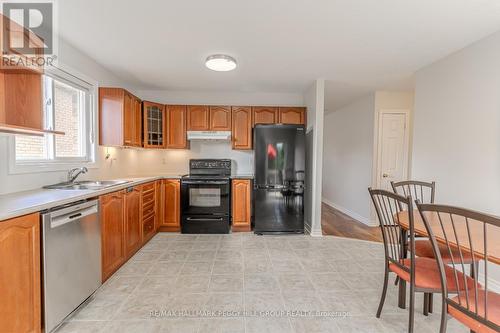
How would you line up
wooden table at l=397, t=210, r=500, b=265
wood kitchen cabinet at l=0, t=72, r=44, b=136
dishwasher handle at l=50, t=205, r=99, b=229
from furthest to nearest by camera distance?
1. wood kitchen cabinet at l=0, t=72, r=44, b=136
2. dishwasher handle at l=50, t=205, r=99, b=229
3. wooden table at l=397, t=210, r=500, b=265

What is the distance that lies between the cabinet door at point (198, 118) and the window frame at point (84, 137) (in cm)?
144

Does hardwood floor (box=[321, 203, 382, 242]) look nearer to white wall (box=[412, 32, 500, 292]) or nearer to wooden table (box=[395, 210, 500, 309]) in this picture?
white wall (box=[412, 32, 500, 292])

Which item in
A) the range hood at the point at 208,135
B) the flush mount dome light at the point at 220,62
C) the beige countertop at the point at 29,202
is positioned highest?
the flush mount dome light at the point at 220,62

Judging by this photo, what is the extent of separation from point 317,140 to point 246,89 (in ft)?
5.19

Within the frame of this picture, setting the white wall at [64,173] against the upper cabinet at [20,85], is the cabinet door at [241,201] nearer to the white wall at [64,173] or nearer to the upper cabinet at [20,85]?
the white wall at [64,173]

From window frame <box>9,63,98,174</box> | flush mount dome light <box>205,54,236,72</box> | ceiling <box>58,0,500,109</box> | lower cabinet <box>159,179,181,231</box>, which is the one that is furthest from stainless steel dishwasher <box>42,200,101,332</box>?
flush mount dome light <box>205,54,236,72</box>

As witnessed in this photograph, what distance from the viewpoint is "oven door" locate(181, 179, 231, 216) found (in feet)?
12.4

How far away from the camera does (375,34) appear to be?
2.31 meters

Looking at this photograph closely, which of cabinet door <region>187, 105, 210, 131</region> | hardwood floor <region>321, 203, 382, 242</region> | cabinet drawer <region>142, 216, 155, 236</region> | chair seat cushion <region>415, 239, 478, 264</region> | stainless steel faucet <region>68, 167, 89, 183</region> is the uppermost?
cabinet door <region>187, 105, 210, 131</region>

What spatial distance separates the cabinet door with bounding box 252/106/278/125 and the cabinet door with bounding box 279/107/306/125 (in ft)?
0.35

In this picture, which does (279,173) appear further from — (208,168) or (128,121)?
(128,121)

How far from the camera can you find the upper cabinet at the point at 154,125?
12.6 feet

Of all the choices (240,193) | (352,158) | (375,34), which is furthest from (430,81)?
A: (240,193)

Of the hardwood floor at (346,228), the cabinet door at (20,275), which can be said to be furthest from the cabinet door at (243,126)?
the cabinet door at (20,275)
